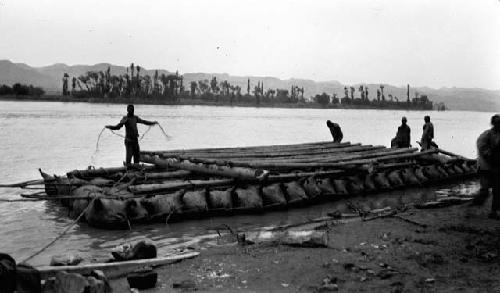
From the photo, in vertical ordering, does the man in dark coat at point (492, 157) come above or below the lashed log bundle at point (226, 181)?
above

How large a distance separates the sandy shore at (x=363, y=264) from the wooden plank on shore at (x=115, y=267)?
14 centimetres

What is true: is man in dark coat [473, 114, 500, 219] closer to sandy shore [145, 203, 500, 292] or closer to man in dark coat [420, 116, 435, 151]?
sandy shore [145, 203, 500, 292]

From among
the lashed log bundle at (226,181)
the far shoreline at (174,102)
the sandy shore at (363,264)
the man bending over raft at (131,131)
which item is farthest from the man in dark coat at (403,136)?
the far shoreline at (174,102)

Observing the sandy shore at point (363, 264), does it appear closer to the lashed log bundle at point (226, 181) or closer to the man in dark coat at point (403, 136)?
the lashed log bundle at point (226, 181)

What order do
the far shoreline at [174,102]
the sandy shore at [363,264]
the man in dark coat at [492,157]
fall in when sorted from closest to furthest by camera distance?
the sandy shore at [363,264] → the man in dark coat at [492,157] → the far shoreline at [174,102]

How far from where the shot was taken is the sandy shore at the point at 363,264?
5.18 meters

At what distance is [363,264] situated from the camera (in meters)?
5.86

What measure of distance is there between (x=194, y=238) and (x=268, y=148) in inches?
265

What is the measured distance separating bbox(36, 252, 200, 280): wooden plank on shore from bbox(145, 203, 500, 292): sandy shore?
14 centimetres

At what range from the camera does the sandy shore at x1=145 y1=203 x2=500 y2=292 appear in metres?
5.18

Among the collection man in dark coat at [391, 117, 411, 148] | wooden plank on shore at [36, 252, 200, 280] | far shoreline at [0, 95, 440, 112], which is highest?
far shoreline at [0, 95, 440, 112]

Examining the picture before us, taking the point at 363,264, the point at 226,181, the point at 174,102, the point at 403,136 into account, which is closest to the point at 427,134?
the point at 403,136

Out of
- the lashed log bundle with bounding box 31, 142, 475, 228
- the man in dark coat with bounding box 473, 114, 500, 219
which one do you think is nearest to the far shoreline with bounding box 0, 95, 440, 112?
the lashed log bundle with bounding box 31, 142, 475, 228

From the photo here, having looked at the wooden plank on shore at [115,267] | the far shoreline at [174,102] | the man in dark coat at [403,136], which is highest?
the far shoreline at [174,102]
